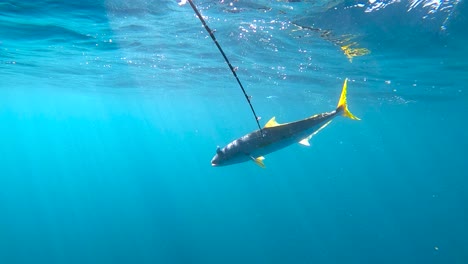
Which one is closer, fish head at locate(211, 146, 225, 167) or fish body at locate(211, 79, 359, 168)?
fish body at locate(211, 79, 359, 168)

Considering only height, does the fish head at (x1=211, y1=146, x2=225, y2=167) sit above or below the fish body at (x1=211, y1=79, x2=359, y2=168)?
below

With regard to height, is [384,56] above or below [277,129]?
below

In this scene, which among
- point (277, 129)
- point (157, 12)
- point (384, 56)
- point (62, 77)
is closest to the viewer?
point (277, 129)

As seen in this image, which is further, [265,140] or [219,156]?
[219,156]

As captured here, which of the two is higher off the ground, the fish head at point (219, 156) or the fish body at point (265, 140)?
the fish body at point (265, 140)

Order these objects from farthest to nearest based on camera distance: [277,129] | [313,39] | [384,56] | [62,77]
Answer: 1. [62,77]
2. [384,56]
3. [313,39]
4. [277,129]

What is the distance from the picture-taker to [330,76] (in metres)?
25.0

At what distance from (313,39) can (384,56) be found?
5443 mm

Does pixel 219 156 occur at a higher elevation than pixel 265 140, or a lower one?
lower

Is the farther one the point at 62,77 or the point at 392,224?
the point at 392,224

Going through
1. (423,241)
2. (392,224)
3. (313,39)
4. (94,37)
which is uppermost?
(313,39)

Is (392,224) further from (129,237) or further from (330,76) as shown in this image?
(129,237)

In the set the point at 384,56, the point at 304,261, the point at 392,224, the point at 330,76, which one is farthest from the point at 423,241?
the point at 384,56

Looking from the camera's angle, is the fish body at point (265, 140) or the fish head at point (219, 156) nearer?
the fish body at point (265, 140)
